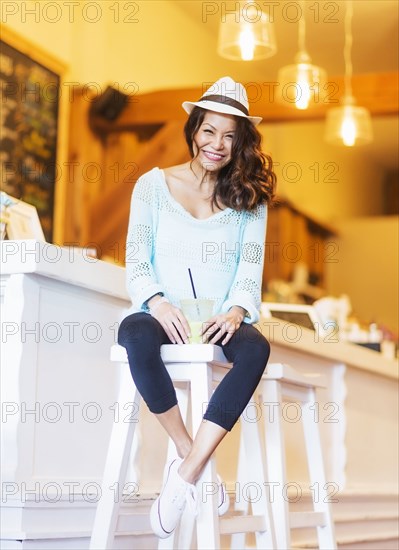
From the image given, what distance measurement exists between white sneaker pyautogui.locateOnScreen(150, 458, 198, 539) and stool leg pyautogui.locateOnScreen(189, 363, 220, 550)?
0.09 feet

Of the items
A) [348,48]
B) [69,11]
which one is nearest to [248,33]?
[69,11]

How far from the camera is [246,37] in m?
4.27

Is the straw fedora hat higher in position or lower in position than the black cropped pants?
higher

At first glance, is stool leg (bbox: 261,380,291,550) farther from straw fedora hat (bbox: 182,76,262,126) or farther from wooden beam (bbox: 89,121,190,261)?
wooden beam (bbox: 89,121,190,261)

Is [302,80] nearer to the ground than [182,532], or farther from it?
farther from it

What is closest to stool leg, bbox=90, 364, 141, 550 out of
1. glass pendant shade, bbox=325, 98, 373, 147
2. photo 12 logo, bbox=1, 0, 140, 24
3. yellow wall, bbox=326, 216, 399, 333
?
photo 12 logo, bbox=1, 0, 140, 24

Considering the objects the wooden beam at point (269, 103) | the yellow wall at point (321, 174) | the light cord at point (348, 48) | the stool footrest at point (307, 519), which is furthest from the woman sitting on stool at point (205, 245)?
the yellow wall at point (321, 174)

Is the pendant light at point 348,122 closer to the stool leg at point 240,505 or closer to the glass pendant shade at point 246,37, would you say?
the glass pendant shade at point 246,37

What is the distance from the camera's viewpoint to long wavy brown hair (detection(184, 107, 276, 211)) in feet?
8.08

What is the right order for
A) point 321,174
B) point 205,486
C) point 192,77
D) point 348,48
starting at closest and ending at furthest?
point 205,486 → point 192,77 → point 348,48 → point 321,174

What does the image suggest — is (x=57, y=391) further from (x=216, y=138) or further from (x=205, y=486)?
(x=216, y=138)

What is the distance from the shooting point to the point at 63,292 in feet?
8.05

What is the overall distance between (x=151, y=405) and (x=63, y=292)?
0.44m

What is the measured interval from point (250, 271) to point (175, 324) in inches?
11.9
